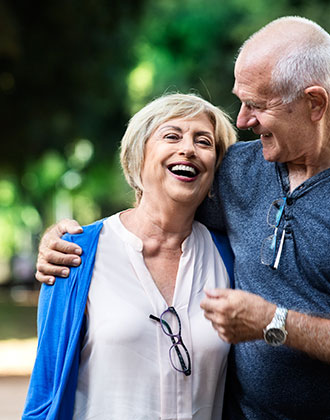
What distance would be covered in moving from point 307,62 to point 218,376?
5.01 ft

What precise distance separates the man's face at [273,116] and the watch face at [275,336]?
0.86 m

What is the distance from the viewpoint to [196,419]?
3162 mm

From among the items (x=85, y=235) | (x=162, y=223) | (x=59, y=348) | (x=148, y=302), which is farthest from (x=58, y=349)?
(x=162, y=223)

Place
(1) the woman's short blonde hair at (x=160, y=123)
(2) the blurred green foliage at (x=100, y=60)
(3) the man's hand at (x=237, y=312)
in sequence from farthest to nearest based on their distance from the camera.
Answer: (2) the blurred green foliage at (x=100, y=60), (1) the woman's short blonde hair at (x=160, y=123), (3) the man's hand at (x=237, y=312)

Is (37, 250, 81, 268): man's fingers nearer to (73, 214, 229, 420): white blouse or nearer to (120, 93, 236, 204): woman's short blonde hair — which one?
(73, 214, 229, 420): white blouse

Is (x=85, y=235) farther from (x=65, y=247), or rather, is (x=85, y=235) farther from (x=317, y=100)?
(x=317, y=100)

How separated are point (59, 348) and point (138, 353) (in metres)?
→ 0.36

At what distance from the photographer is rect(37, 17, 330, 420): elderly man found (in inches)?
121

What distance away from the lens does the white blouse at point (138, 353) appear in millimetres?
3104

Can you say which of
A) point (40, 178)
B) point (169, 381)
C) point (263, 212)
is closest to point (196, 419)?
point (169, 381)

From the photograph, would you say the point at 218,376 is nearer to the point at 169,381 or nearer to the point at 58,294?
the point at 169,381

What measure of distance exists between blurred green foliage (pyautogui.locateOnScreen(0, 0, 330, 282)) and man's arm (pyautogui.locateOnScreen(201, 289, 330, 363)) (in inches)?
285

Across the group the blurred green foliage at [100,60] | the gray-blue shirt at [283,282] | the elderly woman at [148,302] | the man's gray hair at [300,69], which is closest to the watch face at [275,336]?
the gray-blue shirt at [283,282]

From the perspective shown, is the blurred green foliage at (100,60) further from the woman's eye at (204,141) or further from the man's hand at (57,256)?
the man's hand at (57,256)
